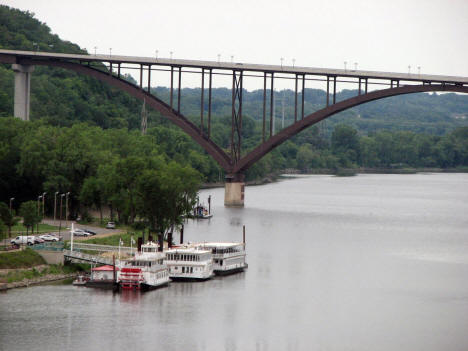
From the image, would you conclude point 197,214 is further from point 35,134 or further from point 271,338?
point 271,338

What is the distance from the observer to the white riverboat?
5209 cm

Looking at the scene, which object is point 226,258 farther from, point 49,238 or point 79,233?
point 49,238

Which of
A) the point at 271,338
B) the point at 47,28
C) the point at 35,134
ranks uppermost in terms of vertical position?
the point at 47,28

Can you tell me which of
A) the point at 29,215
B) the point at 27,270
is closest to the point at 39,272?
the point at 27,270

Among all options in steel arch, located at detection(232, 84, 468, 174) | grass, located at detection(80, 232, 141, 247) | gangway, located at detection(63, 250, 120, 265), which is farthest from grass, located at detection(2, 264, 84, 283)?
steel arch, located at detection(232, 84, 468, 174)

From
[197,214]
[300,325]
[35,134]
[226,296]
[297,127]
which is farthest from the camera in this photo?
[297,127]

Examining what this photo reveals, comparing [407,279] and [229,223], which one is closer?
[407,279]

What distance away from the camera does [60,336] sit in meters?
39.9

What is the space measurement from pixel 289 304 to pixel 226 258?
883 centimetres

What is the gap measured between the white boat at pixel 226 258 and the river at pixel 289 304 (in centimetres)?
70

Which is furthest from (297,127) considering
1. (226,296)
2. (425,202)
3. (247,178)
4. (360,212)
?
(247,178)

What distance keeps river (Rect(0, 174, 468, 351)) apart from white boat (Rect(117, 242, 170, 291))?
0.74 meters

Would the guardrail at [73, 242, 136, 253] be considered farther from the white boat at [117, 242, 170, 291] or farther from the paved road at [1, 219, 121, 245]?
the white boat at [117, 242, 170, 291]

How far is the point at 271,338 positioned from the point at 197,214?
43.7 meters
